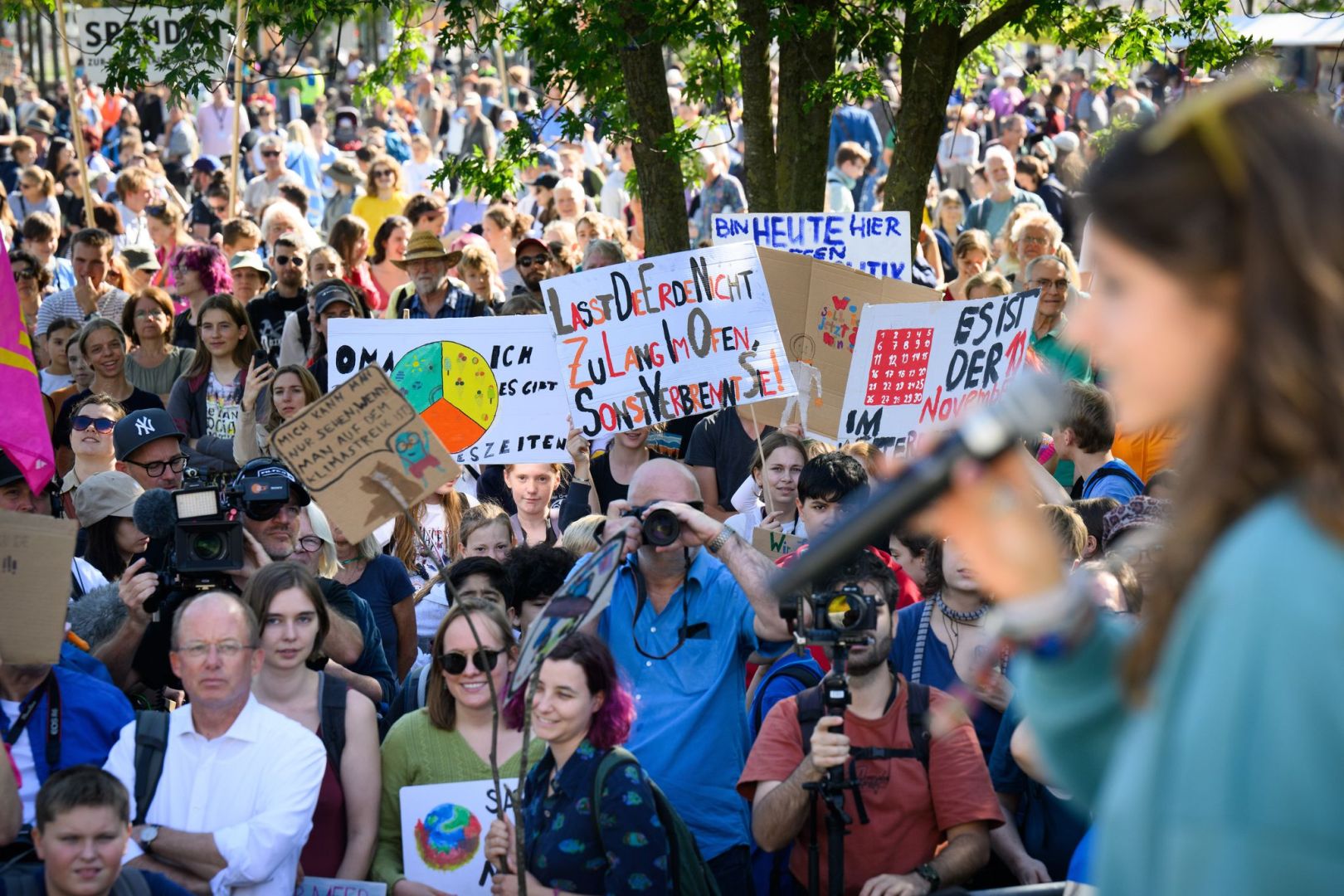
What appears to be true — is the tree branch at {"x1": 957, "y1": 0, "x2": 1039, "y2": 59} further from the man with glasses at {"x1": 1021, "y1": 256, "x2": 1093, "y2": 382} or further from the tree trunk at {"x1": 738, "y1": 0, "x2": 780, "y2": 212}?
the man with glasses at {"x1": 1021, "y1": 256, "x2": 1093, "y2": 382}

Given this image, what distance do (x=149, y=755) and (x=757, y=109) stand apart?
5546 millimetres

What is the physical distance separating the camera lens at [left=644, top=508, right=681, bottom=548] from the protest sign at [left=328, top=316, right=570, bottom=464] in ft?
9.22

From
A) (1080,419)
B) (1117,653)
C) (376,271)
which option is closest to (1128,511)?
(1080,419)

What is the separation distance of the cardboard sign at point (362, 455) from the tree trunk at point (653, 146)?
3.66 metres

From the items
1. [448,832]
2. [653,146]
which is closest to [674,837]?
[448,832]

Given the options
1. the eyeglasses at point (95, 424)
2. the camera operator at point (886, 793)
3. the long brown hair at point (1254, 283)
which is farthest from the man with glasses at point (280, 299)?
the long brown hair at point (1254, 283)

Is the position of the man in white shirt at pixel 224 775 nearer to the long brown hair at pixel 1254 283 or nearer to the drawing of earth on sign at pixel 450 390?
the drawing of earth on sign at pixel 450 390

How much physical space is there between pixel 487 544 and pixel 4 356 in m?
2.09

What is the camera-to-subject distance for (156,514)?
19.5 ft

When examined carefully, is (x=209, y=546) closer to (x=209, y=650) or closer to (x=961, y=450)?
(x=209, y=650)

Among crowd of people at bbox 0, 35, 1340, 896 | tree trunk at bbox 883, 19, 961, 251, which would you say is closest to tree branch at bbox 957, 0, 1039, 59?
tree trunk at bbox 883, 19, 961, 251

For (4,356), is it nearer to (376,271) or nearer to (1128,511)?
(1128,511)

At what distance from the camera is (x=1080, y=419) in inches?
279

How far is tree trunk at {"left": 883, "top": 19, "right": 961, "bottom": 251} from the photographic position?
868 centimetres
